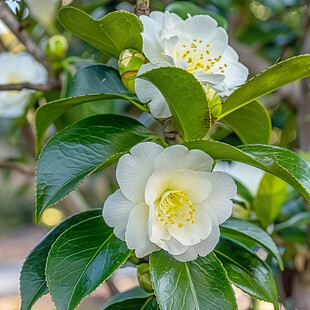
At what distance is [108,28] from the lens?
53cm

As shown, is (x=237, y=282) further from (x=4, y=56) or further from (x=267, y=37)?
(x=267, y=37)

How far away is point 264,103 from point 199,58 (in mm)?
709

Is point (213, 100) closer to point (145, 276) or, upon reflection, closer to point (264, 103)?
point (145, 276)

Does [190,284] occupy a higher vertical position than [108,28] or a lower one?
lower

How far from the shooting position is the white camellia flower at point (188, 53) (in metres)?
0.53

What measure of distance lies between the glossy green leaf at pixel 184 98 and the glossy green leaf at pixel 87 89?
2.7 inches

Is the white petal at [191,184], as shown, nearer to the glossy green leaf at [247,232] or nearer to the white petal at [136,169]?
the white petal at [136,169]

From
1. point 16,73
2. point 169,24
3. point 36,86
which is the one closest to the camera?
point 169,24

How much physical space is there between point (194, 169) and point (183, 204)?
0.04 meters

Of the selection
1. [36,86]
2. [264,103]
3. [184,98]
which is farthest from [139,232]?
[264,103]

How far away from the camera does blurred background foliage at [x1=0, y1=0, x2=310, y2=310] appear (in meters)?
0.91

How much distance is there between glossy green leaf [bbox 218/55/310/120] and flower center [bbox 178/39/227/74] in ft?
0.19

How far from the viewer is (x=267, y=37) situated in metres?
1.36

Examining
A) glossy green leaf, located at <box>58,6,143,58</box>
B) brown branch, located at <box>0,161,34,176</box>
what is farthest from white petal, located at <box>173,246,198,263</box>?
brown branch, located at <box>0,161,34,176</box>
